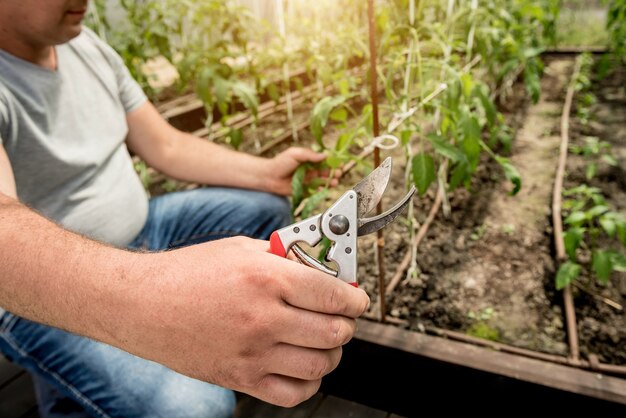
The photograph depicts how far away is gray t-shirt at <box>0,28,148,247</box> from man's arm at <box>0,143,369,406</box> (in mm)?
428

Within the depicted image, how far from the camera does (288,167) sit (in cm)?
133

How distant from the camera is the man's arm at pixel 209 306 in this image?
544 mm

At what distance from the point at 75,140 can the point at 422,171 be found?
94 cm

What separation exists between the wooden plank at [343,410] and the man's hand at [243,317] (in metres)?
0.81

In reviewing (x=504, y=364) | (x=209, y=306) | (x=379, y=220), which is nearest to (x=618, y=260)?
(x=504, y=364)

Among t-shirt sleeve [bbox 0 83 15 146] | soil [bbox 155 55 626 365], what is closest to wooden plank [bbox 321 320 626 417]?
soil [bbox 155 55 626 365]

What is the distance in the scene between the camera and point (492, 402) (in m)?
1.13

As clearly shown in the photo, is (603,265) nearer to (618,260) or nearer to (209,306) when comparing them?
(618,260)

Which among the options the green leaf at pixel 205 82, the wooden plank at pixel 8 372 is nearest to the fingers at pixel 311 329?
the wooden plank at pixel 8 372

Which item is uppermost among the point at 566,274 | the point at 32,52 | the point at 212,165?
the point at 32,52

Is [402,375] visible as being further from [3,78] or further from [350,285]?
[3,78]

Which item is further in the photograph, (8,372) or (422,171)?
(8,372)

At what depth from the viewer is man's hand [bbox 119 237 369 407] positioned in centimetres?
54

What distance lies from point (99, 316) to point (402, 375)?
33.7 inches
